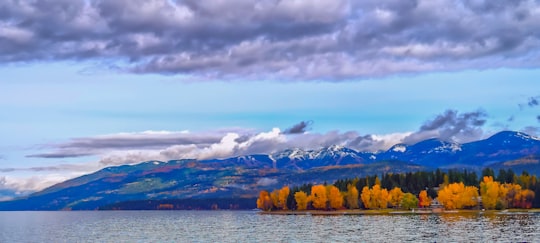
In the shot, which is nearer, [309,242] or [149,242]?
[309,242]

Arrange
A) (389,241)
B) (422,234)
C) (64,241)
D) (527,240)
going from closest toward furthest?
(527,240) < (389,241) < (422,234) < (64,241)

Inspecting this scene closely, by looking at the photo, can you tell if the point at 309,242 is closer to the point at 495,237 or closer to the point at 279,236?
Result: the point at 279,236

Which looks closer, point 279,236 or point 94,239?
point 279,236

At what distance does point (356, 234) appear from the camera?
5428 inches

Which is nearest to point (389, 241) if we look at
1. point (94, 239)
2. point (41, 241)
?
point (94, 239)

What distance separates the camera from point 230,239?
5482 inches

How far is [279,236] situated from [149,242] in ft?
88.0

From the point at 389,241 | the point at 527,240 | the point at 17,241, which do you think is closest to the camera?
the point at 527,240

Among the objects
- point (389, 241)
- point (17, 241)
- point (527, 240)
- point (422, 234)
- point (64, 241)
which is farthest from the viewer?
point (17, 241)

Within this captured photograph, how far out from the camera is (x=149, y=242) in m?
139

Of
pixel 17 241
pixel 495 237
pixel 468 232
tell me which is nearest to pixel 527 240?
pixel 495 237

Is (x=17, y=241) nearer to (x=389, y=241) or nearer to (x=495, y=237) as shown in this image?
(x=389, y=241)

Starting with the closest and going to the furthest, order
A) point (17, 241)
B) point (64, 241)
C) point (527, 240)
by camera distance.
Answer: point (527, 240)
point (64, 241)
point (17, 241)

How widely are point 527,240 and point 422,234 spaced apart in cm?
2466
